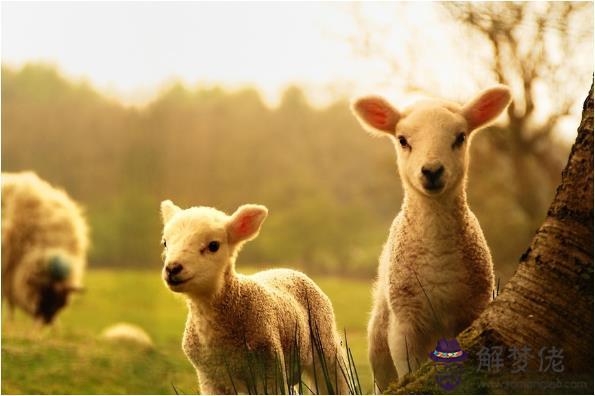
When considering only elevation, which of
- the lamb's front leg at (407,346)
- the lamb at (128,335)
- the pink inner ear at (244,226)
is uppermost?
the pink inner ear at (244,226)

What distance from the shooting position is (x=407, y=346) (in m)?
2.38

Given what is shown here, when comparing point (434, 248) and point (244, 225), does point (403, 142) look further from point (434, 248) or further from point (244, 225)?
point (244, 225)

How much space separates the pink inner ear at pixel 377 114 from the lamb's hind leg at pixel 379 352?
60cm

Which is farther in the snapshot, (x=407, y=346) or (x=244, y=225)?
(x=407, y=346)

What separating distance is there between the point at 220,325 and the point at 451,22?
5.46ft

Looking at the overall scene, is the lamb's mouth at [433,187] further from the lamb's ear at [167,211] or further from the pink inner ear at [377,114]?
the lamb's ear at [167,211]

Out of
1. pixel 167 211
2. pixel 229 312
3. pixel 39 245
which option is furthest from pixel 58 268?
pixel 229 312

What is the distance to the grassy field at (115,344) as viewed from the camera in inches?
116

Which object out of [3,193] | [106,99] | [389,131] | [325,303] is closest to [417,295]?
[325,303]

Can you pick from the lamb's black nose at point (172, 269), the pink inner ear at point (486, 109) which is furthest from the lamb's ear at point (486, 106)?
the lamb's black nose at point (172, 269)

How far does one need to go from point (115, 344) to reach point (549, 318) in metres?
2.51

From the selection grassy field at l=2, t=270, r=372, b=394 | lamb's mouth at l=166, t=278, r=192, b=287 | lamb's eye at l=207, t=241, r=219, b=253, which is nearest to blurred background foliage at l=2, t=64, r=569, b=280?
grassy field at l=2, t=270, r=372, b=394

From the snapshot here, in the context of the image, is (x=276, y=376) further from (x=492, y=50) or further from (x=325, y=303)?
(x=492, y=50)

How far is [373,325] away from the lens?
101 inches
